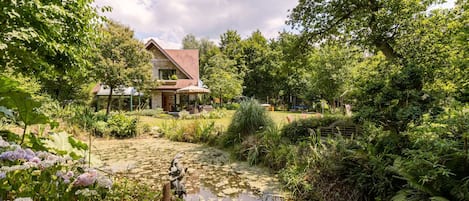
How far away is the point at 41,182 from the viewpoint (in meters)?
1.39

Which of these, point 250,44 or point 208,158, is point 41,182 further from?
point 250,44

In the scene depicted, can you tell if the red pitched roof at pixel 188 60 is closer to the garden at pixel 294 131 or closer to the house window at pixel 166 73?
the house window at pixel 166 73

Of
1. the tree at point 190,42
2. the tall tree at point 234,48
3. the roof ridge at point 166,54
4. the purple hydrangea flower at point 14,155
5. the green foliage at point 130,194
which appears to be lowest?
the green foliage at point 130,194

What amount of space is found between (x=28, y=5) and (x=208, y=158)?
4860 millimetres

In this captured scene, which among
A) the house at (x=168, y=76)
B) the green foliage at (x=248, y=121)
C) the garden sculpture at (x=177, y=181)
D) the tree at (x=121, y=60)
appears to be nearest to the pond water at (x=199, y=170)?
the green foliage at (x=248, y=121)

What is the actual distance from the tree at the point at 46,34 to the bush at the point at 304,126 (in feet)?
15.6

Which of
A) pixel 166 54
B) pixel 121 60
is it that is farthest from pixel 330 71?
pixel 121 60

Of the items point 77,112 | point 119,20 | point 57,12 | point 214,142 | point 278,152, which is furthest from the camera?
point 119,20

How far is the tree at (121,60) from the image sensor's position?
11.0m

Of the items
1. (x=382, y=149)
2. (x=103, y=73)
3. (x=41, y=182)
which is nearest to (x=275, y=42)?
(x=103, y=73)

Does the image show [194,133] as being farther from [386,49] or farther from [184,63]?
[184,63]

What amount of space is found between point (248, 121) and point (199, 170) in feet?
7.78

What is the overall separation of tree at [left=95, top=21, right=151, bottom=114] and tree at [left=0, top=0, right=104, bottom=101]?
6819 millimetres

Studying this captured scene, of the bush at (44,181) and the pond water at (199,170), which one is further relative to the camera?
the pond water at (199,170)
